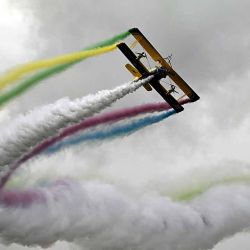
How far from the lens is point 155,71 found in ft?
196

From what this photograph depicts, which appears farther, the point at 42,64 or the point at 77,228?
the point at 77,228

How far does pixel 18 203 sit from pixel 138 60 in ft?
56.0

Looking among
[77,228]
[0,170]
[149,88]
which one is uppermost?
[149,88]

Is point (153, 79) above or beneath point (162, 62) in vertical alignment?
beneath

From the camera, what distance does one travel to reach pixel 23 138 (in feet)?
173

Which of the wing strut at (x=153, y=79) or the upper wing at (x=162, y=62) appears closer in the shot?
the wing strut at (x=153, y=79)

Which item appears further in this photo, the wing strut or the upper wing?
the upper wing

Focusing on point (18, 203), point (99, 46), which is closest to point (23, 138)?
point (18, 203)

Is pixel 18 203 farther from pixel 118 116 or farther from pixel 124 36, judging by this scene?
pixel 124 36

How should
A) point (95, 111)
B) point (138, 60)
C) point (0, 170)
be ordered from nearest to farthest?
point (0, 170), point (95, 111), point (138, 60)

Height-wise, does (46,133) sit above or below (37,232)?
above

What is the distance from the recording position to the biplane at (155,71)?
2313 inches

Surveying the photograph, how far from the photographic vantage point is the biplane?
58.8 meters

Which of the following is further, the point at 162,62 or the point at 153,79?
the point at 153,79
